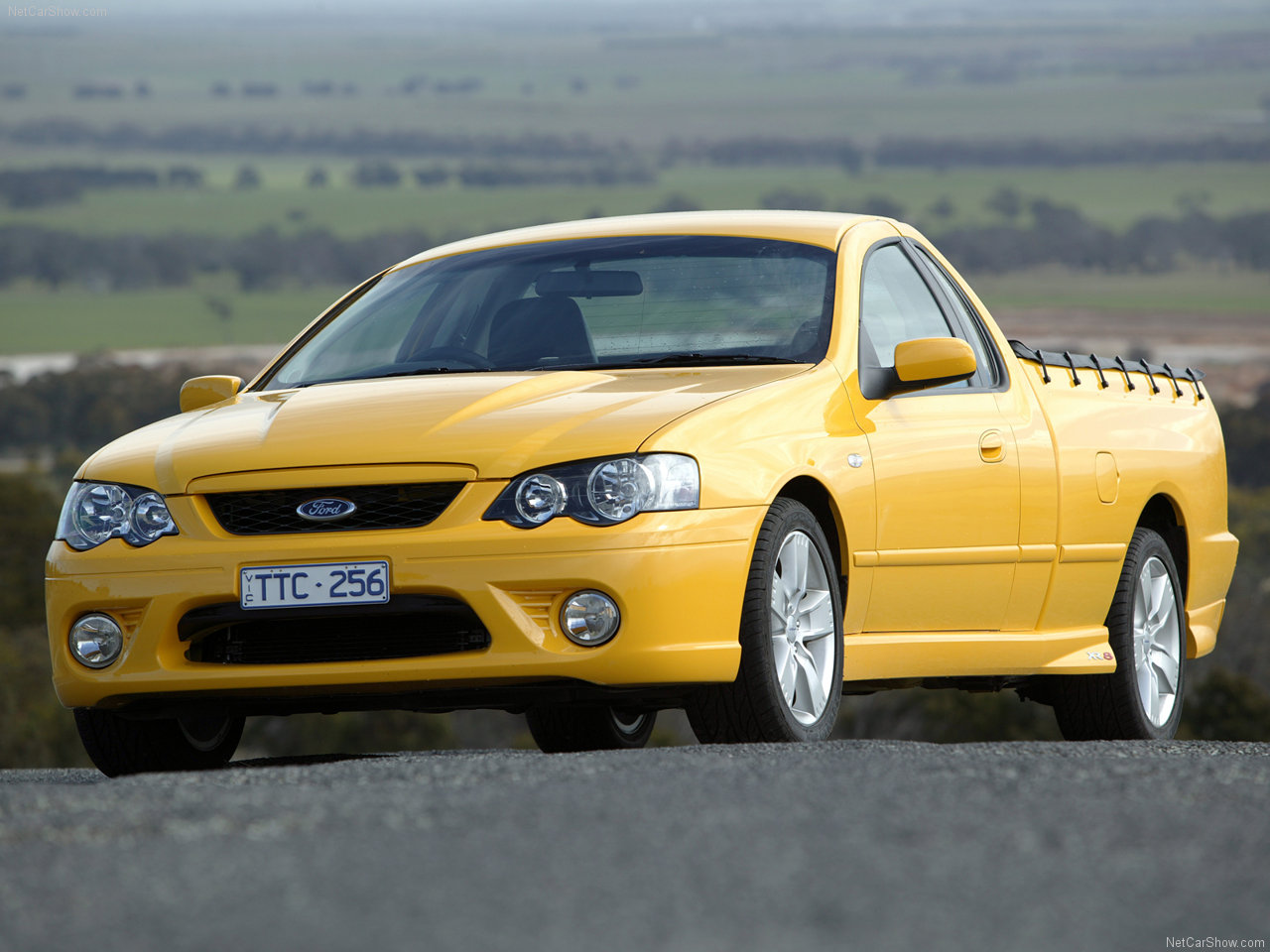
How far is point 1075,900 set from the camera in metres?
3.47

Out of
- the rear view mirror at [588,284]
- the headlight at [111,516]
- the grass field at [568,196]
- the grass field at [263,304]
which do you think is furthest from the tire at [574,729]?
the grass field at [568,196]

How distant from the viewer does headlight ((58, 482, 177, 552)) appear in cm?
595

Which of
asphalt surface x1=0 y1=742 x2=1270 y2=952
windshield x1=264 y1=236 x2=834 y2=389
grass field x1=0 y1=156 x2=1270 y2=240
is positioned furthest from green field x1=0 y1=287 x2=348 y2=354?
asphalt surface x1=0 y1=742 x2=1270 y2=952

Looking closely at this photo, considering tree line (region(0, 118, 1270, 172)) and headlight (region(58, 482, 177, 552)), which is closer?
headlight (region(58, 482, 177, 552))

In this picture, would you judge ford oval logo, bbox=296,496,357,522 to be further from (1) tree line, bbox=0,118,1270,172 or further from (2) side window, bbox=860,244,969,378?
(1) tree line, bbox=0,118,1270,172

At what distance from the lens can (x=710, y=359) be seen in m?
6.70

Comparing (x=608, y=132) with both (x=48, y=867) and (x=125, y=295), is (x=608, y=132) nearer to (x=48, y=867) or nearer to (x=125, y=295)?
(x=125, y=295)

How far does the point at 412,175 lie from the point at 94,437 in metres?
70.9

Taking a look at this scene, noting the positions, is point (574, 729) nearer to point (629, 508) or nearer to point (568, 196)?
point (629, 508)

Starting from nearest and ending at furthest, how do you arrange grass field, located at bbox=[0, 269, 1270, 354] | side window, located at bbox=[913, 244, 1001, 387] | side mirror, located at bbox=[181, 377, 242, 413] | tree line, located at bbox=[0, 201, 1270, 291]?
side mirror, located at bbox=[181, 377, 242, 413] < side window, located at bbox=[913, 244, 1001, 387] < grass field, located at bbox=[0, 269, 1270, 354] < tree line, located at bbox=[0, 201, 1270, 291]

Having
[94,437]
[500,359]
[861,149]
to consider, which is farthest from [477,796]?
→ [861,149]

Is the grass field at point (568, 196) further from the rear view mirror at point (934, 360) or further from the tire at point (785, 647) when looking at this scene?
the tire at point (785, 647)

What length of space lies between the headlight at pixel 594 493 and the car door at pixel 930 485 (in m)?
0.97

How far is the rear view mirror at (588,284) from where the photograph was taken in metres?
7.11
